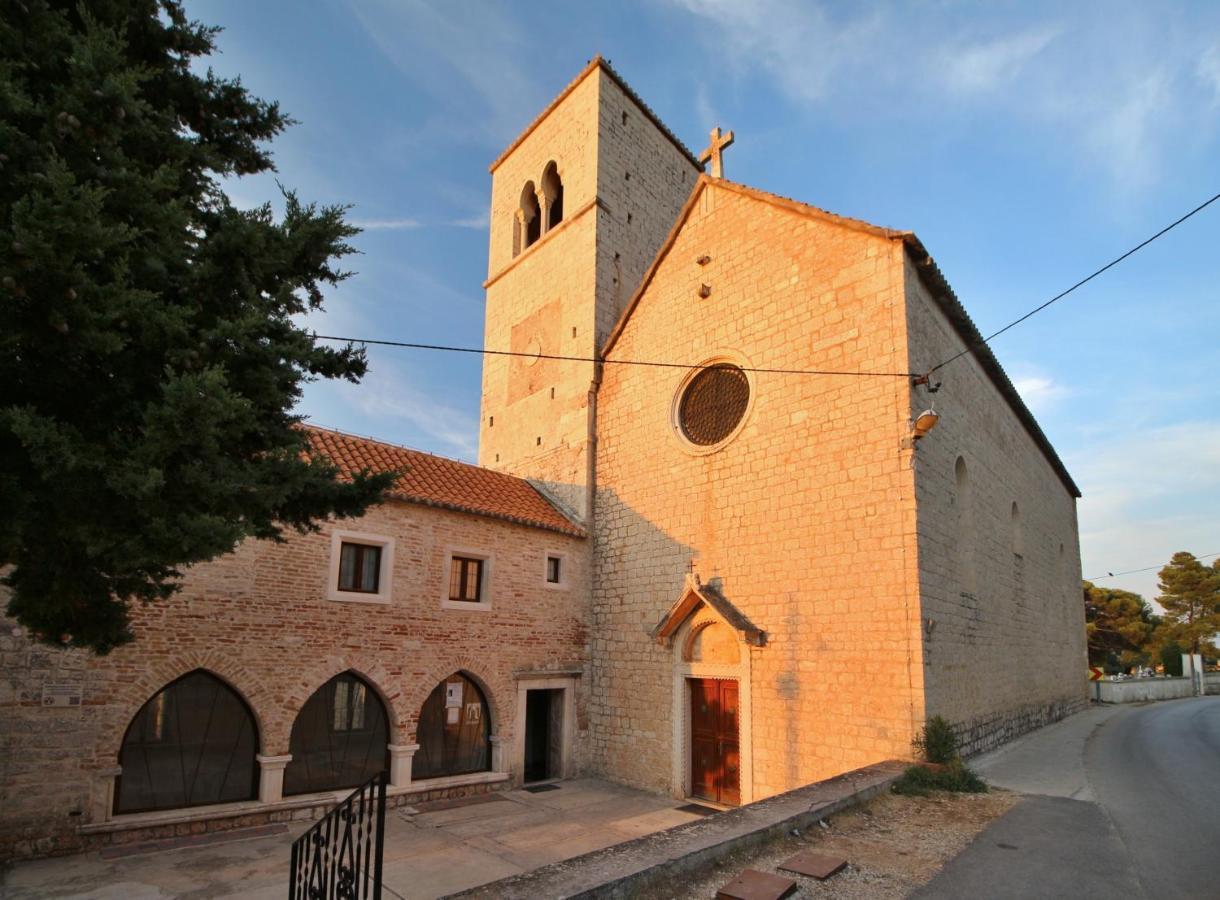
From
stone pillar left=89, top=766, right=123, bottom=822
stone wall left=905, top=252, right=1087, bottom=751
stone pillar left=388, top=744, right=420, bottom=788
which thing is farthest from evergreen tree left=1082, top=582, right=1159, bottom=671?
stone pillar left=89, top=766, right=123, bottom=822

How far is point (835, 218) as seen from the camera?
11305 mm

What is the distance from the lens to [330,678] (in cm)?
1049

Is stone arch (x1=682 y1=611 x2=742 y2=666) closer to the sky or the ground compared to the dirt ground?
closer to the sky

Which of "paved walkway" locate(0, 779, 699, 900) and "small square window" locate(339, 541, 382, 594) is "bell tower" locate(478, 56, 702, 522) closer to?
"small square window" locate(339, 541, 382, 594)

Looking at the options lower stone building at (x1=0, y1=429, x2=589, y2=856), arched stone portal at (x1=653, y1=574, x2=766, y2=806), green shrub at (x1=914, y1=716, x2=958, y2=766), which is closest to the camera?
lower stone building at (x1=0, y1=429, x2=589, y2=856)

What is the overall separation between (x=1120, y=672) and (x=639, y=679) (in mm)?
43640

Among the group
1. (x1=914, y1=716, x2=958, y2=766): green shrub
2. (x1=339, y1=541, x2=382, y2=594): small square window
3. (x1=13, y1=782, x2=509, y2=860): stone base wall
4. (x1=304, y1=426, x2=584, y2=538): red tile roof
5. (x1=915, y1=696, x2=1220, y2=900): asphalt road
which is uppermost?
(x1=304, y1=426, x2=584, y2=538): red tile roof

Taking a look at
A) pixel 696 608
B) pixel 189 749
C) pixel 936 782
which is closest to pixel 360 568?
pixel 189 749

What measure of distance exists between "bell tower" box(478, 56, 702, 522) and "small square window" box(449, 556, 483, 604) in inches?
108

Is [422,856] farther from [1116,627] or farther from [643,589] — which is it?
[1116,627]

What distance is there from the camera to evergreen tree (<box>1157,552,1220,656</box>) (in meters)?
38.9

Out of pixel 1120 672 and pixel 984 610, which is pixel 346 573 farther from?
pixel 1120 672

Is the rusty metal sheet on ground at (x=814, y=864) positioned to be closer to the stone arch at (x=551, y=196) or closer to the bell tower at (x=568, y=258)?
the bell tower at (x=568, y=258)

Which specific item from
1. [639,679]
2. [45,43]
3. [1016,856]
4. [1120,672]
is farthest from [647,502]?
[1120,672]
